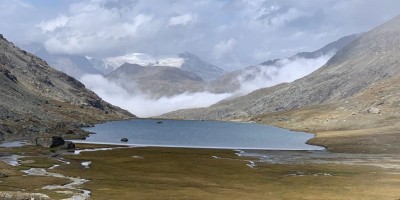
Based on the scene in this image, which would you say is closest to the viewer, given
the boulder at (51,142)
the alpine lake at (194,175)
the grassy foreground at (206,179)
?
the grassy foreground at (206,179)

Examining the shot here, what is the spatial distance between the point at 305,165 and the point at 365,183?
111 ft

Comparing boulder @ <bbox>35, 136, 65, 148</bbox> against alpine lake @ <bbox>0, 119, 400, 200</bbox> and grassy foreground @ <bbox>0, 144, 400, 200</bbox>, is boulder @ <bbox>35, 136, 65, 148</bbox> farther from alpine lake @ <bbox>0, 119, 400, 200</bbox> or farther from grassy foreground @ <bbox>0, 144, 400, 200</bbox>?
grassy foreground @ <bbox>0, 144, 400, 200</bbox>

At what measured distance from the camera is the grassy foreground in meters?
75.8

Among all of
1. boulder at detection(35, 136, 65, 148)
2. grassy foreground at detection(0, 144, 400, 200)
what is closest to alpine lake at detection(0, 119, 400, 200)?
grassy foreground at detection(0, 144, 400, 200)

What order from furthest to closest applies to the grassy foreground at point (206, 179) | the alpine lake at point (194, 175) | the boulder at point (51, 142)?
the boulder at point (51, 142), the alpine lake at point (194, 175), the grassy foreground at point (206, 179)

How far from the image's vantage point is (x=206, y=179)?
9725 cm

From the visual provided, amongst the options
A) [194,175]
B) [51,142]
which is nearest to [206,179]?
[194,175]

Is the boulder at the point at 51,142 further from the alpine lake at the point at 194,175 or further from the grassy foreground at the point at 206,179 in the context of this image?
the grassy foreground at the point at 206,179

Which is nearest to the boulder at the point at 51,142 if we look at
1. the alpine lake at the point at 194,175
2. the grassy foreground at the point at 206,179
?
the alpine lake at the point at 194,175

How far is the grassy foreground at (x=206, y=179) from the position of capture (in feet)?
249

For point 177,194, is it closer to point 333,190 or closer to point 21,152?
point 333,190

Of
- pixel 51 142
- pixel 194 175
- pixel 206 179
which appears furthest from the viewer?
pixel 51 142

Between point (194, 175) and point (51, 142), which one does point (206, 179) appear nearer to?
point (194, 175)

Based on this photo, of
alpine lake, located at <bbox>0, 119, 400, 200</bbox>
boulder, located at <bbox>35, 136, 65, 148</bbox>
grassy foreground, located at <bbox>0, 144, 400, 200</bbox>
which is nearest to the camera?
grassy foreground, located at <bbox>0, 144, 400, 200</bbox>
